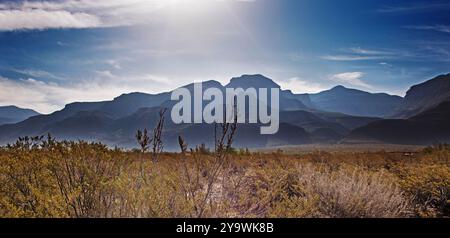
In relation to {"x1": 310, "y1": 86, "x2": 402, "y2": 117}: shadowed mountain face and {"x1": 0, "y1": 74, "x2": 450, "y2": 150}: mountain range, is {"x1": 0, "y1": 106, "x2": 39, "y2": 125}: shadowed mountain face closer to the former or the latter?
{"x1": 0, "y1": 74, "x2": 450, "y2": 150}: mountain range

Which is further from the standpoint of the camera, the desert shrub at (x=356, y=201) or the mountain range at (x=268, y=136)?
the mountain range at (x=268, y=136)

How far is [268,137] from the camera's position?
132 m

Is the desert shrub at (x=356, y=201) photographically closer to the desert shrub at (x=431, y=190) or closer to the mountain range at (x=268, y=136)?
the desert shrub at (x=431, y=190)

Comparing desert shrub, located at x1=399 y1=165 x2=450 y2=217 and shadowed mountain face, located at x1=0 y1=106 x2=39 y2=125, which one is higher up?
shadowed mountain face, located at x1=0 y1=106 x2=39 y2=125

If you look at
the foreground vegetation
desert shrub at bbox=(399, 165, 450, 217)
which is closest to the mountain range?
desert shrub at bbox=(399, 165, 450, 217)

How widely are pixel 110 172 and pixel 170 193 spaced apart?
865mm

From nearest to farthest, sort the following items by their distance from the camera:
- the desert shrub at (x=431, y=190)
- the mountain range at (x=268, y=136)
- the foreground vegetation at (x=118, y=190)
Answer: the foreground vegetation at (x=118, y=190) < the desert shrub at (x=431, y=190) < the mountain range at (x=268, y=136)

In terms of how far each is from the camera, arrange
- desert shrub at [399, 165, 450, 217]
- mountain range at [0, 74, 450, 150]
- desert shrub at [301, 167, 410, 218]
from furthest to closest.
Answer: mountain range at [0, 74, 450, 150], desert shrub at [399, 165, 450, 217], desert shrub at [301, 167, 410, 218]

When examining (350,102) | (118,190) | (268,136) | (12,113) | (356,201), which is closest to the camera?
(118,190)

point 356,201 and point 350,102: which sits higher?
point 350,102

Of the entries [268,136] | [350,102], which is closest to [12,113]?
[268,136]

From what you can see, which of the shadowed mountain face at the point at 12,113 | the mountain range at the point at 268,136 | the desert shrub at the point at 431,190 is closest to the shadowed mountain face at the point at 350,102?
the mountain range at the point at 268,136

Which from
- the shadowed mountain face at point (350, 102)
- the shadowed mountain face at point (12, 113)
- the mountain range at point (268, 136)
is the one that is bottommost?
the shadowed mountain face at point (12, 113)

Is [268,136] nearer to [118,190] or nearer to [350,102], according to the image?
[350,102]
